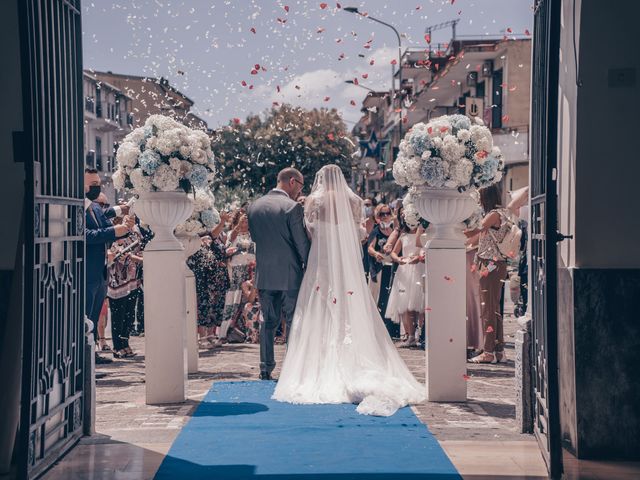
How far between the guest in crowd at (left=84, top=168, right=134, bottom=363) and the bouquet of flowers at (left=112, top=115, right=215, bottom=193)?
1.33 metres

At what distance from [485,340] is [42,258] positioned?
667cm

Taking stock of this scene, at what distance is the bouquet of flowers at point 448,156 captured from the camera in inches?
342

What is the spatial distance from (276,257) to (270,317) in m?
0.62

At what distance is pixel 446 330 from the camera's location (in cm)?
848

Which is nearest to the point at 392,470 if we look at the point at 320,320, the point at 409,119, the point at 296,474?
the point at 296,474

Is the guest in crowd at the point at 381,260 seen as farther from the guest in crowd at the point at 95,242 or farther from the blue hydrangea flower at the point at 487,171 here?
the blue hydrangea flower at the point at 487,171

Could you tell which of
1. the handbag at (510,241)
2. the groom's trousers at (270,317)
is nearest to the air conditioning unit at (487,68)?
the handbag at (510,241)

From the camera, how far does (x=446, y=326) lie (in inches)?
334

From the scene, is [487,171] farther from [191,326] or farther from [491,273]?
[191,326]

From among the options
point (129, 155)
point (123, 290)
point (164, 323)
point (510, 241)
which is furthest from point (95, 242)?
point (510, 241)

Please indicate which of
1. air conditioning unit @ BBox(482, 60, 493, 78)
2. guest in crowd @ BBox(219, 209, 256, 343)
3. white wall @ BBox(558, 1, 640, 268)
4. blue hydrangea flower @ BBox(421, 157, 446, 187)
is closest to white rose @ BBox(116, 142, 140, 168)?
blue hydrangea flower @ BBox(421, 157, 446, 187)

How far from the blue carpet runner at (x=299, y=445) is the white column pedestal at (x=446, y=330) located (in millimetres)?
516

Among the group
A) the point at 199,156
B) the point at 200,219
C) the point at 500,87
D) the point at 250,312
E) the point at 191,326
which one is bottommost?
the point at 250,312

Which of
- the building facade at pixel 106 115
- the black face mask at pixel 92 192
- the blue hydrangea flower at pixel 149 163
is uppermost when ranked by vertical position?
the building facade at pixel 106 115
